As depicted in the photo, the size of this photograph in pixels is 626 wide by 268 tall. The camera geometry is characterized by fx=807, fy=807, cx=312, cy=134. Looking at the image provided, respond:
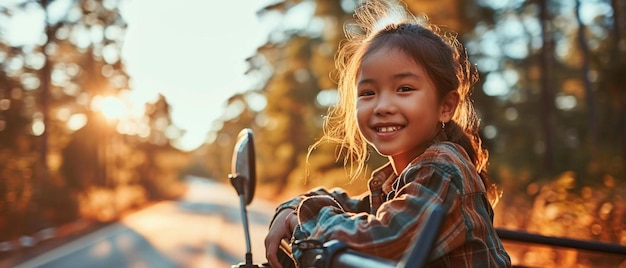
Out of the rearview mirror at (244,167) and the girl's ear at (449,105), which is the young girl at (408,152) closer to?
the girl's ear at (449,105)

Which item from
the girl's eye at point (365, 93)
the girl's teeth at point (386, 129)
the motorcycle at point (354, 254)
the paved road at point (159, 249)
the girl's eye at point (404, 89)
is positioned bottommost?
the paved road at point (159, 249)

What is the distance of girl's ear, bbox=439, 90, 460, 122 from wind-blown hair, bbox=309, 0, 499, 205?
16 mm

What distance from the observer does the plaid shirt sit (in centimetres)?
155

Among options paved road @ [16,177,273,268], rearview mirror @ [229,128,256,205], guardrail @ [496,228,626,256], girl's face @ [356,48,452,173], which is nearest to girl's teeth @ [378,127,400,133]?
girl's face @ [356,48,452,173]

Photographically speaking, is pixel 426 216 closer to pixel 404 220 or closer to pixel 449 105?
pixel 404 220

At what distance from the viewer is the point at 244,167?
238 cm

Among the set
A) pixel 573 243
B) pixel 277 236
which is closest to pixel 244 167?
pixel 277 236

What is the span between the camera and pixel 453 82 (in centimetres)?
198

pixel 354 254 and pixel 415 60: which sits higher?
pixel 415 60

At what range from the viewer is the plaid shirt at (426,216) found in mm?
1546

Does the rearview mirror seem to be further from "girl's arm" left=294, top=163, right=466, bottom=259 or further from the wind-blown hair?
"girl's arm" left=294, top=163, right=466, bottom=259

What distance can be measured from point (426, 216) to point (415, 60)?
48cm

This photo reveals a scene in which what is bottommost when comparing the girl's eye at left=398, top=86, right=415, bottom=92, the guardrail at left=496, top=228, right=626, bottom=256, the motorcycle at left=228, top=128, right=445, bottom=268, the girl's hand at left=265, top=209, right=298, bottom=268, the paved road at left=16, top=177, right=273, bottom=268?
the paved road at left=16, top=177, right=273, bottom=268

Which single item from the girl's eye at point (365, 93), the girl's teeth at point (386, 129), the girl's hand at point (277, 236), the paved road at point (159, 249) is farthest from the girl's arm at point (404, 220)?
the paved road at point (159, 249)
